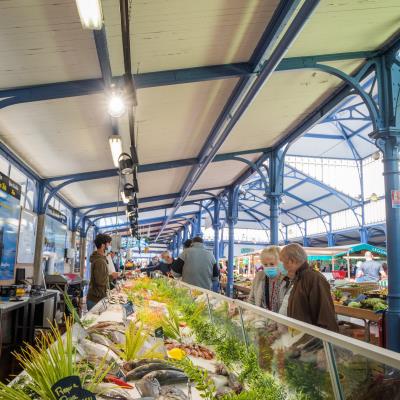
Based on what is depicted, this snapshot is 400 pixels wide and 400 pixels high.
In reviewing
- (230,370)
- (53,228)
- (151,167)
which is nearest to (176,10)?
(230,370)

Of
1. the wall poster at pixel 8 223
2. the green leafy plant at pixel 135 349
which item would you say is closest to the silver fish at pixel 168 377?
the green leafy plant at pixel 135 349

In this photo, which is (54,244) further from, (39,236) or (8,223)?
(8,223)

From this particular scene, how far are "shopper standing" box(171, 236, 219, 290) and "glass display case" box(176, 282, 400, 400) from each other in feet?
14.8

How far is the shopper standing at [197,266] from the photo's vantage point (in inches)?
272

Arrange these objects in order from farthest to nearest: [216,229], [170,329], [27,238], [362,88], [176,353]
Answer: [216,229]
[27,238]
[362,88]
[170,329]
[176,353]

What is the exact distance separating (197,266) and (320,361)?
538 centimetres

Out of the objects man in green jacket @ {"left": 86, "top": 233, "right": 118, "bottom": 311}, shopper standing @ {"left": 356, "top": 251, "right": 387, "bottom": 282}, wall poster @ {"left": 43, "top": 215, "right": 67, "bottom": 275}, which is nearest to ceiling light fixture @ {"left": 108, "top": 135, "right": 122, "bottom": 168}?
man in green jacket @ {"left": 86, "top": 233, "right": 118, "bottom": 311}

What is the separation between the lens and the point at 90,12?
293 cm

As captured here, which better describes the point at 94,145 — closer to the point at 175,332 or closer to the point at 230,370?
the point at 175,332

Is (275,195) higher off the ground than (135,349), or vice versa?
(275,195)

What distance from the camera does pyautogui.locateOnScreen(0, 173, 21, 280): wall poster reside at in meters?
8.02

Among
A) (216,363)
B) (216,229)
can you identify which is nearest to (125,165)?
(216,363)

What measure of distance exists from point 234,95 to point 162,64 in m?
1.99

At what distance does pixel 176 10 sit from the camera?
168 inches
